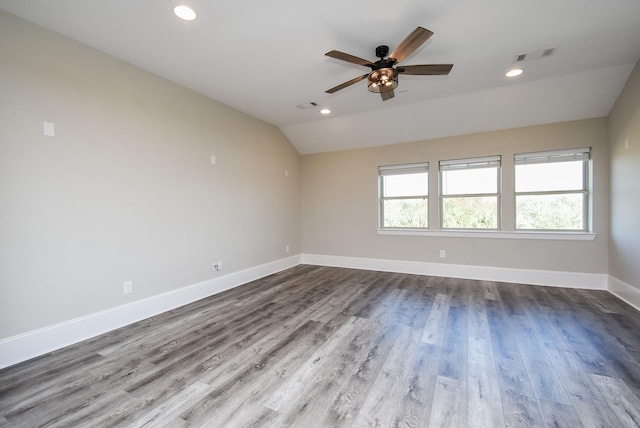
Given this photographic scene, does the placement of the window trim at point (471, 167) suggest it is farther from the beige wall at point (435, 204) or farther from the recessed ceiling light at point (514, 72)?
the recessed ceiling light at point (514, 72)

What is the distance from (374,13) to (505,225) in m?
3.87

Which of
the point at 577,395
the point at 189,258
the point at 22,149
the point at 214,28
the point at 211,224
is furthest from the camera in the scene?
the point at 211,224

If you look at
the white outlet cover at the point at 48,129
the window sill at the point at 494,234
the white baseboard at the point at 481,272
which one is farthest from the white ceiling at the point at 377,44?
the white baseboard at the point at 481,272

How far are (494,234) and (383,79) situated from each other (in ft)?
11.1

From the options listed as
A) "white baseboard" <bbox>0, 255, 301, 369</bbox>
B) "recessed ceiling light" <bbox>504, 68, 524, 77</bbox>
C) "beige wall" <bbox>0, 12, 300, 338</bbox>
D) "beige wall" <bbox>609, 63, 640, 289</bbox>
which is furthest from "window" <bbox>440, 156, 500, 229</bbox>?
"white baseboard" <bbox>0, 255, 301, 369</bbox>

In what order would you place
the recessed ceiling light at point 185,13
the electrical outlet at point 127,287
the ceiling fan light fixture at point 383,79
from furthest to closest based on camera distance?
the electrical outlet at point 127,287 < the ceiling fan light fixture at point 383,79 < the recessed ceiling light at point 185,13

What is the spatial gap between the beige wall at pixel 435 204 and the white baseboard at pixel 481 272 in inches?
3.3

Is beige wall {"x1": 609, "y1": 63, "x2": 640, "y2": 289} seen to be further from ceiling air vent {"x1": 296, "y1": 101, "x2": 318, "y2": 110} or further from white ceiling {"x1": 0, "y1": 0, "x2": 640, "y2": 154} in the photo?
ceiling air vent {"x1": 296, "y1": 101, "x2": 318, "y2": 110}

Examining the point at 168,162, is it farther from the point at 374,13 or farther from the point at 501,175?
the point at 501,175

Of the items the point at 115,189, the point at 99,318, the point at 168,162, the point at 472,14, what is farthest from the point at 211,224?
the point at 472,14

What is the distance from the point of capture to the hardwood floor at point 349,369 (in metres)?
1.60

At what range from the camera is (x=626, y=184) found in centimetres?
337

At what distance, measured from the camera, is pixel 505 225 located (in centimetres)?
441

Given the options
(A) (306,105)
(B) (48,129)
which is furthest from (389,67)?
(B) (48,129)
